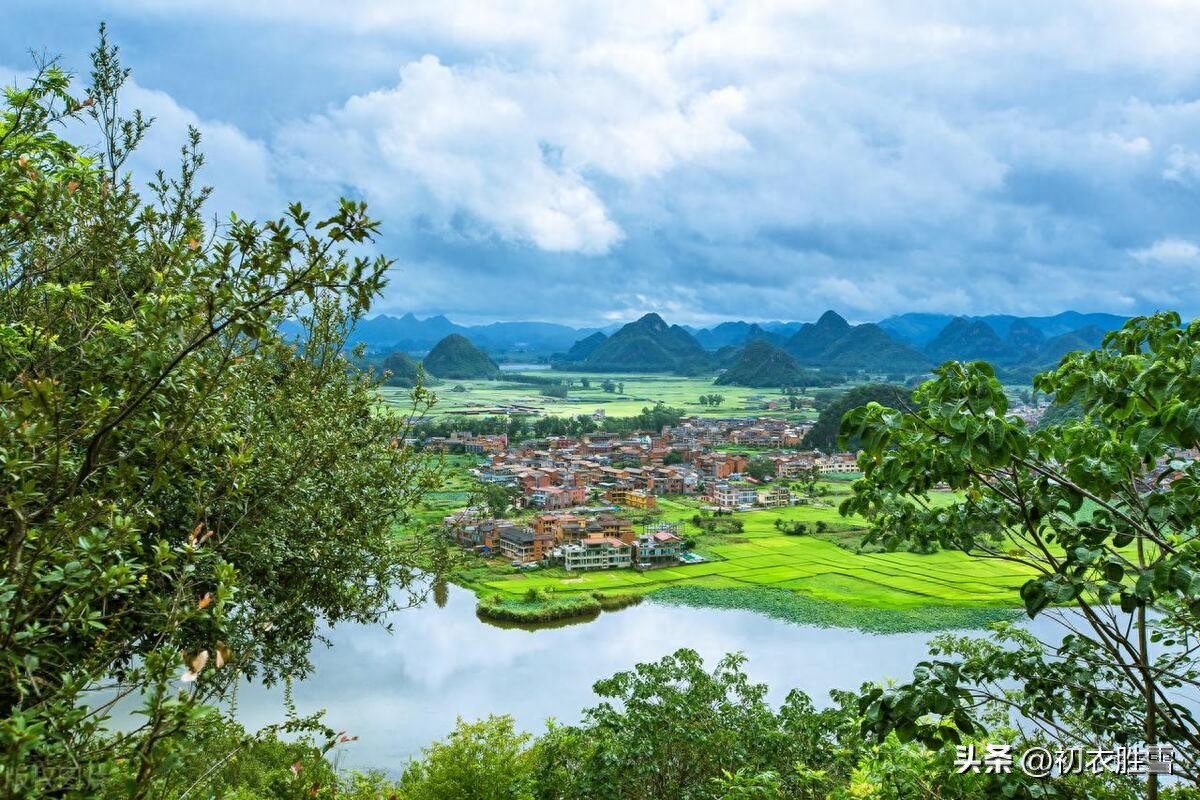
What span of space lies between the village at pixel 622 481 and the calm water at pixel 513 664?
205cm

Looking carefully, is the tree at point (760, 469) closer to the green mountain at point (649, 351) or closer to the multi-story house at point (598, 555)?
the multi-story house at point (598, 555)

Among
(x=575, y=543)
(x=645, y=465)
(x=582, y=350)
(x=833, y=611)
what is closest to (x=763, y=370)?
(x=582, y=350)

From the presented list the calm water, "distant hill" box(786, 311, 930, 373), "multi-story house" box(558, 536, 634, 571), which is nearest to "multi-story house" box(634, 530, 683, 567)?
"multi-story house" box(558, 536, 634, 571)

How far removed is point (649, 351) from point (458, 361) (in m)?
35.2

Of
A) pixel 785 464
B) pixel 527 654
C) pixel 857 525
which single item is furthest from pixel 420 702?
pixel 785 464

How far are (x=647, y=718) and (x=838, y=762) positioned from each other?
37.2 inches

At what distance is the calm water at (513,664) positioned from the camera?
920 cm

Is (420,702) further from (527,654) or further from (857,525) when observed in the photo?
(857,525)

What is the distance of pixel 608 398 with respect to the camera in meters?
63.3

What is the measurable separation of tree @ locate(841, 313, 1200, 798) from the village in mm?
9262

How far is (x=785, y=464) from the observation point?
1214 inches

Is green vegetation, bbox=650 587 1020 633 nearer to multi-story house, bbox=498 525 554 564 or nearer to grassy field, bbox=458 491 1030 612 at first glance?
grassy field, bbox=458 491 1030 612

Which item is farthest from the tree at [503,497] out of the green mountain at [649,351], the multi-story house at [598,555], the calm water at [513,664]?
the green mountain at [649,351]

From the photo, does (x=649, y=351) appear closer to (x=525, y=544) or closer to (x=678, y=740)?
(x=525, y=544)
